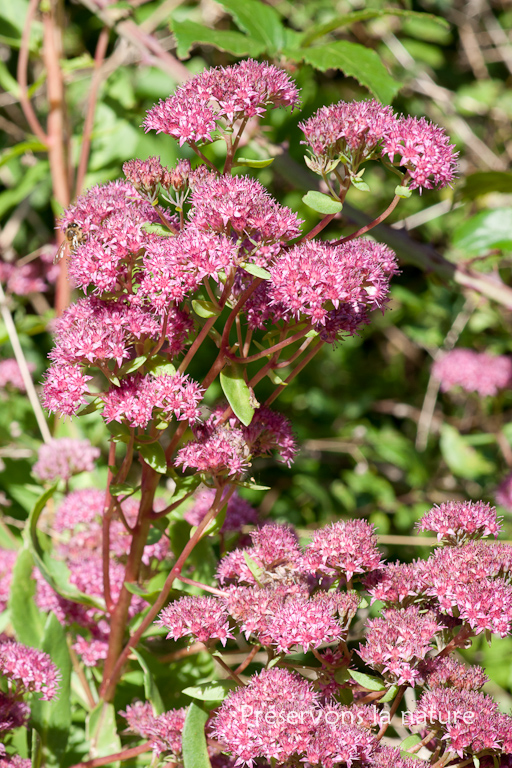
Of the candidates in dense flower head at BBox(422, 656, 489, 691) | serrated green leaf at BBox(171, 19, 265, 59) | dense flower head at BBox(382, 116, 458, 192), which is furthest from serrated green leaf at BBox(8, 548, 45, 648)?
serrated green leaf at BBox(171, 19, 265, 59)

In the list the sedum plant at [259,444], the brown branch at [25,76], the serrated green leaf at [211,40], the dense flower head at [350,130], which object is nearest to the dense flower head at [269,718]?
the sedum plant at [259,444]

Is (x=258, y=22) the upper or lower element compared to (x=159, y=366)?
upper

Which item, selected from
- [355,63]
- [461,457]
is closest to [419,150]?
[355,63]

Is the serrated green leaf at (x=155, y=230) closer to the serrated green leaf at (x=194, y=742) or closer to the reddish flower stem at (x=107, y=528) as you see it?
the reddish flower stem at (x=107, y=528)

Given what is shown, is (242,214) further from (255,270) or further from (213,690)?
(213,690)

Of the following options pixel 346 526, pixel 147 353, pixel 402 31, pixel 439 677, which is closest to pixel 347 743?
pixel 439 677

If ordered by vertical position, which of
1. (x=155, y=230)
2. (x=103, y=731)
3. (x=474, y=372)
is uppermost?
(x=155, y=230)

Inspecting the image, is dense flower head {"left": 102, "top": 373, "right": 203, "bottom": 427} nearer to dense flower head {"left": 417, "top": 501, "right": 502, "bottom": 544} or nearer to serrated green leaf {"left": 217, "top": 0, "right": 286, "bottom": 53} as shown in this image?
dense flower head {"left": 417, "top": 501, "right": 502, "bottom": 544}

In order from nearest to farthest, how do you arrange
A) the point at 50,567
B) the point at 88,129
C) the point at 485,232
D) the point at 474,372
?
the point at 50,567 < the point at 485,232 < the point at 88,129 < the point at 474,372
